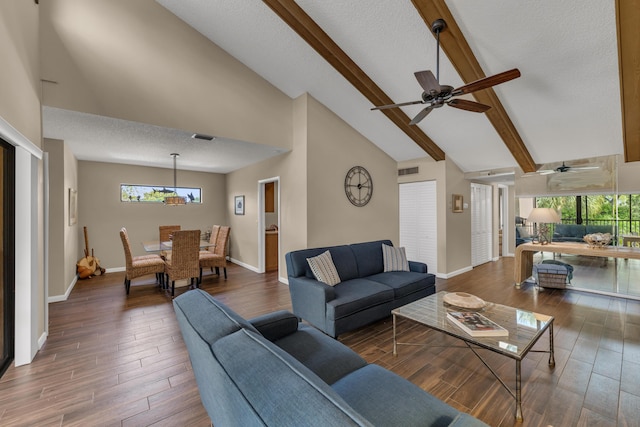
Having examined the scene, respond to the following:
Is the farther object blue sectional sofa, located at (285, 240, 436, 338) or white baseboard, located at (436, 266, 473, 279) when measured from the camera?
white baseboard, located at (436, 266, 473, 279)

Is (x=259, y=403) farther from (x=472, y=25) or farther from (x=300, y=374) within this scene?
(x=472, y=25)

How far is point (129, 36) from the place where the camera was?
136 inches

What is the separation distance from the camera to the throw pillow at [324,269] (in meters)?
3.15

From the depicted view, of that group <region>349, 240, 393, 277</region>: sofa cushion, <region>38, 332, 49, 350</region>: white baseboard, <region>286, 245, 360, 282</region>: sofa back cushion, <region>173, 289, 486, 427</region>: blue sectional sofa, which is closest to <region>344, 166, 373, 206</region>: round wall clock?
<region>349, 240, 393, 277</region>: sofa cushion

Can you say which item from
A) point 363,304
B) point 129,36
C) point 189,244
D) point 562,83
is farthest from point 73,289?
point 562,83

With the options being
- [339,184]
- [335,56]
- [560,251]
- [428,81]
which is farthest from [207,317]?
[560,251]

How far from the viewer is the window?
6.19 metres

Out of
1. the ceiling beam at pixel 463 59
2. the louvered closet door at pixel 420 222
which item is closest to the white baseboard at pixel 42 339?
the ceiling beam at pixel 463 59

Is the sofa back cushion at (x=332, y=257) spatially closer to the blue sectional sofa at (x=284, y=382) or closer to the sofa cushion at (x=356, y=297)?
the sofa cushion at (x=356, y=297)

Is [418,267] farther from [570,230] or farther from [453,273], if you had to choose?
[570,230]

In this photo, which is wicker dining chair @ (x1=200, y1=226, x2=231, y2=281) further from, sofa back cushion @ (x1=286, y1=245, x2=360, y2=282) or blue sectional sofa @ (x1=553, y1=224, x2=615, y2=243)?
blue sectional sofa @ (x1=553, y1=224, x2=615, y2=243)

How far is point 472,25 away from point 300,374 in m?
3.48

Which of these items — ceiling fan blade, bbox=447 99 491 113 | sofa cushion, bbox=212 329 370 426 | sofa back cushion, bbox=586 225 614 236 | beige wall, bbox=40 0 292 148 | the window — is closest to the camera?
sofa cushion, bbox=212 329 370 426

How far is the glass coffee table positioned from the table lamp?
315cm
